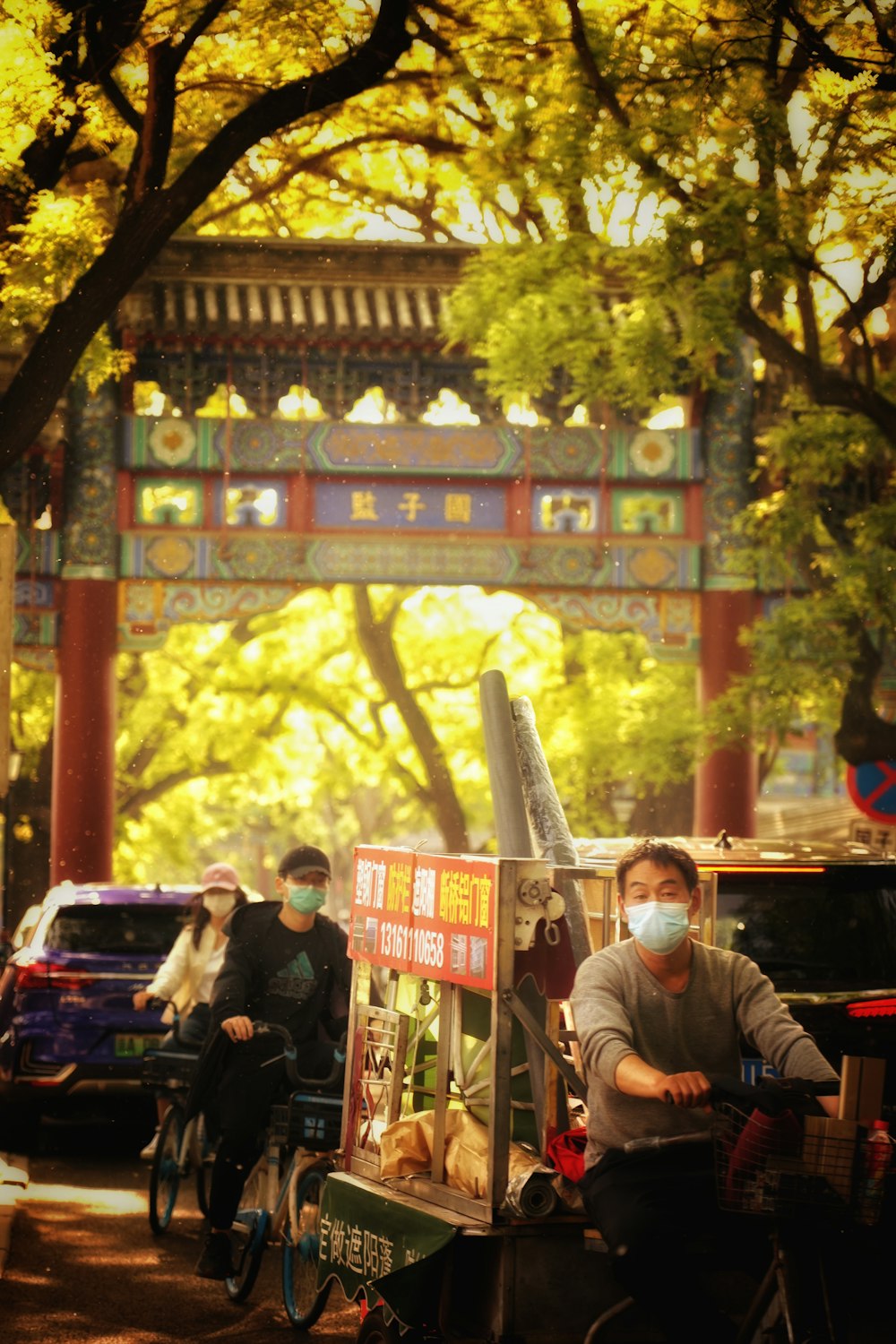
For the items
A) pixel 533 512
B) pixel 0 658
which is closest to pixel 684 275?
pixel 533 512

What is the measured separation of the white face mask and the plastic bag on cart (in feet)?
13.9

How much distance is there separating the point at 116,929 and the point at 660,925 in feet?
22.4

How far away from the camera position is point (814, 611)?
15.5 m

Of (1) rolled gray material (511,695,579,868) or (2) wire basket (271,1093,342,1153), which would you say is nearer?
(1) rolled gray material (511,695,579,868)

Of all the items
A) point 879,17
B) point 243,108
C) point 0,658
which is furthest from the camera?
point 243,108

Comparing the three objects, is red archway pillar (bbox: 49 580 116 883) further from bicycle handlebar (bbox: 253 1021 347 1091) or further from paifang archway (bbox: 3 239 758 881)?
bicycle handlebar (bbox: 253 1021 347 1091)

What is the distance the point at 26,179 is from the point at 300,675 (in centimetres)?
1521

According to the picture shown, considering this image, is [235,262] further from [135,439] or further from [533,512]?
[533,512]

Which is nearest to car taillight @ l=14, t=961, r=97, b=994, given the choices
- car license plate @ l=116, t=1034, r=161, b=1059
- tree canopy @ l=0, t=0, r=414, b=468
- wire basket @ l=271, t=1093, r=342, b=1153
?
car license plate @ l=116, t=1034, r=161, b=1059

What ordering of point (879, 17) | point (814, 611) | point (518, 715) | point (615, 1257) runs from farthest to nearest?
1. point (814, 611)
2. point (879, 17)
3. point (518, 715)
4. point (615, 1257)

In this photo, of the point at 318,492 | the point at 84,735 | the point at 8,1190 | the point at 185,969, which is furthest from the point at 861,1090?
the point at 84,735

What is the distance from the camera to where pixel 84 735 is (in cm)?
1780

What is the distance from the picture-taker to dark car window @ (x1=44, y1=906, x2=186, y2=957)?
37.1 feet

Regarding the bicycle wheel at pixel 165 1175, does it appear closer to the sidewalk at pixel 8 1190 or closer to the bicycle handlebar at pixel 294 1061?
the sidewalk at pixel 8 1190
